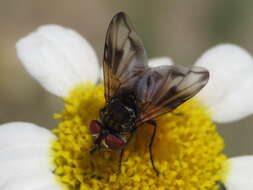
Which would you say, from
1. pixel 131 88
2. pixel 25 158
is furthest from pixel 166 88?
pixel 25 158

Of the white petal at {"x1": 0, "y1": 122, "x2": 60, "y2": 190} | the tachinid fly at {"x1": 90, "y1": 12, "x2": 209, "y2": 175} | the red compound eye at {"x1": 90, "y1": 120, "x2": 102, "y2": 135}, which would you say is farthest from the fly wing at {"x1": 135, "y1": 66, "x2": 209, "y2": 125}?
the white petal at {"x1": 0, "y1": 122, "x2": 60, "y2": 190}

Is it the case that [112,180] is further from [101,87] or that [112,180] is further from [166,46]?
[166,46]

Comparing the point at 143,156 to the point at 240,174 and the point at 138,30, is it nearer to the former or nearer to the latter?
the point at 240,174

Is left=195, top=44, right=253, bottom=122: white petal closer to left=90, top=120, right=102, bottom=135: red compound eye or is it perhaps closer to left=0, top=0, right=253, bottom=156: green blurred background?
left=90, top=120, right=102, bottom=135: red compound eye

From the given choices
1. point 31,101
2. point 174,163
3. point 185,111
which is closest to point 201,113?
A: point 185,111

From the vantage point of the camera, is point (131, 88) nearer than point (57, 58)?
Yes

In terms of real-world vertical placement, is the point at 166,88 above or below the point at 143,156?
above

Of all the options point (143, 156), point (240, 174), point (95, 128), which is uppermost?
point (95, 128)
